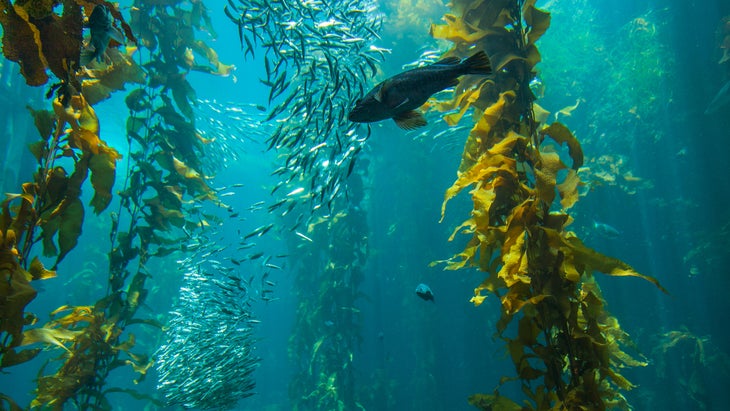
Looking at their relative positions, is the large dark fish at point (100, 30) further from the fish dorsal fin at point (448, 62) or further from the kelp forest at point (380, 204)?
the fish dorsal fin at point (448, 62)

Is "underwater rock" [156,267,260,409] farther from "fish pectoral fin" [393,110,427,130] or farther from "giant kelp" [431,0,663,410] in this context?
"fish pectoral fin" [393,110,427,130]

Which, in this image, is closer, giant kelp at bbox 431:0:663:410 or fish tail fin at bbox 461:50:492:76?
fish tail fin at bbox 461:50:492:76

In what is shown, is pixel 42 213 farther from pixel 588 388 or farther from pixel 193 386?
pixel 193 386

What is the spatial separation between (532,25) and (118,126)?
2912cm

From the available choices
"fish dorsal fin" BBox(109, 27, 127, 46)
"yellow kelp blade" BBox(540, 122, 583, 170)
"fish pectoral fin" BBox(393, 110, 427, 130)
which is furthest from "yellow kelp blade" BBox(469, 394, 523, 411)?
"fish dorsal fin" BBox(109, 27, 127, 46)

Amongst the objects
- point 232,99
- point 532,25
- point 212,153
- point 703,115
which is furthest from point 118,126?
point 703,115

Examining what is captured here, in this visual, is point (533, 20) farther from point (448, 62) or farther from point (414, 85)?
point (414, 85)

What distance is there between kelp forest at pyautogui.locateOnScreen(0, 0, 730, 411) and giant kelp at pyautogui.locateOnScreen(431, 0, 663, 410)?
17 millimetres

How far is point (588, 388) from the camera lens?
1.77 m

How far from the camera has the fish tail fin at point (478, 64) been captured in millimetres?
1512

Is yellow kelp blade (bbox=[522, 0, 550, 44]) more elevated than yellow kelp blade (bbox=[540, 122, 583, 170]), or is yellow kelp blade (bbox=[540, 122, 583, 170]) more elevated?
yellow kelp blade (bbox=[522, 0, 550, 44])

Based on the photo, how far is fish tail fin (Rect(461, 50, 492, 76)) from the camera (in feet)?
4.96

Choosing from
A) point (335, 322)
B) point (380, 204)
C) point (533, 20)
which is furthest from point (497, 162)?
point (380, 204)

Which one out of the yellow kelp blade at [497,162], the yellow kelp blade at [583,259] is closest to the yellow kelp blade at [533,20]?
the yellow kelp blade at [497,162]
